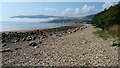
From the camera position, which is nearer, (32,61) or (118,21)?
(32,61)

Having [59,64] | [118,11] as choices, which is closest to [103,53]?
[59,64]

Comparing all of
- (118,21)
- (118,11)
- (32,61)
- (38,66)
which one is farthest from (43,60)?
(118,11)

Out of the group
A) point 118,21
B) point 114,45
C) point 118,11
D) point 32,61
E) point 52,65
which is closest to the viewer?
point 52,65

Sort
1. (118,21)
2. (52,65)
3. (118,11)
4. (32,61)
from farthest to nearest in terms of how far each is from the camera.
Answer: (118,11)
(118,21)
(32,61)
(52,65)

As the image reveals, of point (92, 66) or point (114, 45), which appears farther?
point (114, 45)

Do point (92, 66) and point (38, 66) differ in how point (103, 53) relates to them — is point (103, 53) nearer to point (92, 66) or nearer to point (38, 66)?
point (92, 66)

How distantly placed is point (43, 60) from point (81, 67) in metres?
3.10

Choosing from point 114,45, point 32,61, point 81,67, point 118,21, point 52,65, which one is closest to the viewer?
point 81,67

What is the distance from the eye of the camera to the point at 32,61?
14.5 m

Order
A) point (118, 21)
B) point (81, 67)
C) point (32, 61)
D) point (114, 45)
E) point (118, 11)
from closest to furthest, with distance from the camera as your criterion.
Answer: point (81, 67) → point (32, 61) → point (114, 45) → point (118, 21) → point (118, 11)

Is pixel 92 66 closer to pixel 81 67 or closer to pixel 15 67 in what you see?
pixel 81 67

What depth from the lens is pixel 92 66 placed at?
12133mm

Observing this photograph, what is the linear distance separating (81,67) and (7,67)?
387 centimetres

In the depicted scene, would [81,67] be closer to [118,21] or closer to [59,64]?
[59,64]
